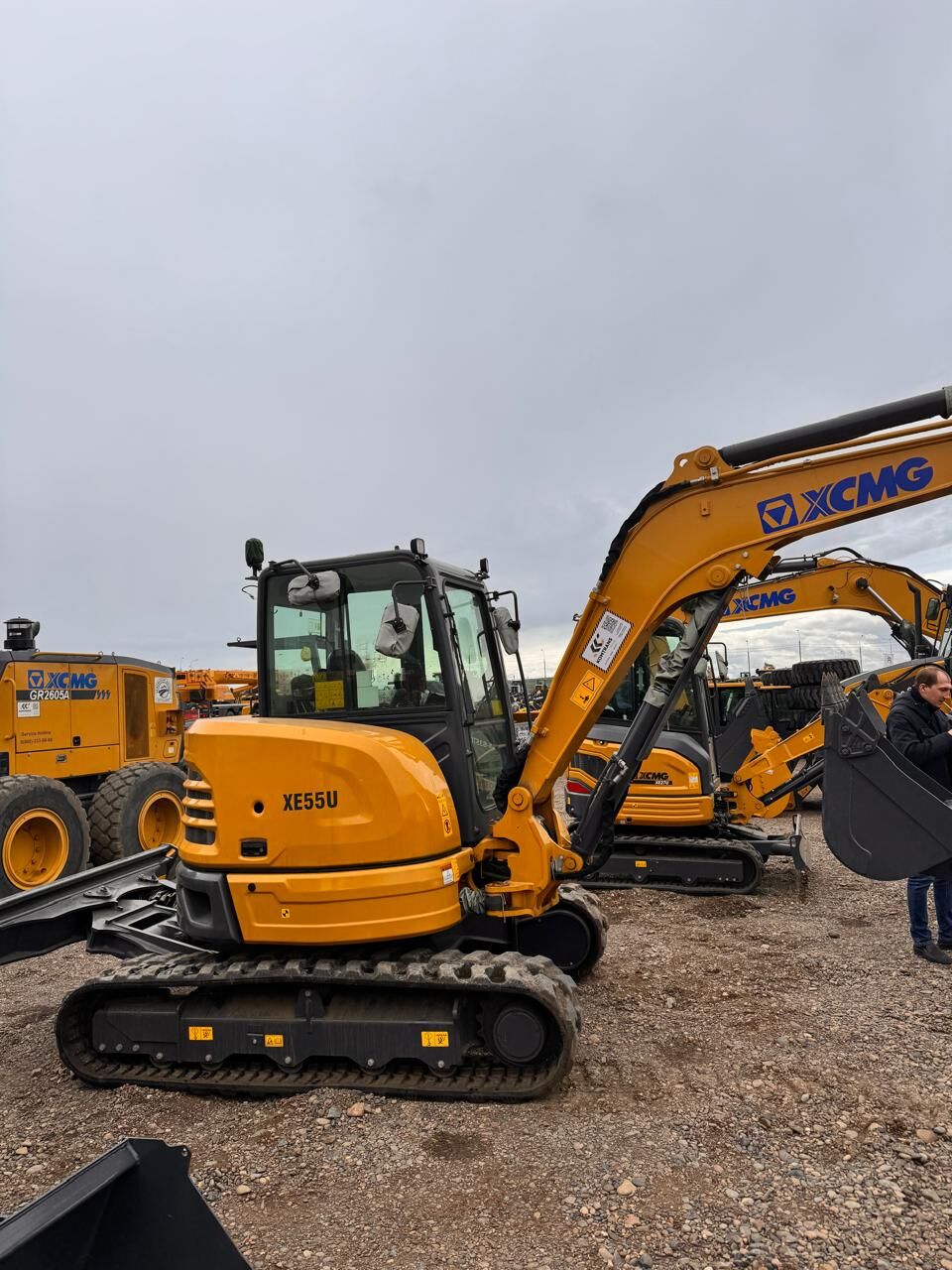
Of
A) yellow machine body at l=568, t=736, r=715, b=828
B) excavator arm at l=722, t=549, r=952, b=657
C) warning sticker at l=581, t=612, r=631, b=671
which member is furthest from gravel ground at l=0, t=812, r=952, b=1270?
excavator arm at l=722, t=549, r=952, b=657

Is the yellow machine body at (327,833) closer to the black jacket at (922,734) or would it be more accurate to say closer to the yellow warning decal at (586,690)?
the yellow warning decal at (586,690)

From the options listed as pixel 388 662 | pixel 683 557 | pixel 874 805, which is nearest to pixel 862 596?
pixel 874 805

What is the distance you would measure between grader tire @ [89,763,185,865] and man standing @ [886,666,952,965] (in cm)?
689

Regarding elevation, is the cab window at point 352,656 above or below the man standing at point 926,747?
above

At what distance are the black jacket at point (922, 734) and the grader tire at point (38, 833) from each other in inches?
298

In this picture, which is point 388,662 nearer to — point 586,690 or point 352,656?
point 352,656

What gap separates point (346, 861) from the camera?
4172 millimetres

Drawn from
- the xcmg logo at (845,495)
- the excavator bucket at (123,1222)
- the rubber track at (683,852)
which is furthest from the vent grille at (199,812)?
the rubber track at (683,852)

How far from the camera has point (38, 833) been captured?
8289 millimetres

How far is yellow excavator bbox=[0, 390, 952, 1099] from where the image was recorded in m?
4.14

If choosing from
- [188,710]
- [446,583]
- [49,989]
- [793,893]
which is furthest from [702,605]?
[188,710]

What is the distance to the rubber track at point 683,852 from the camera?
8102 millimetres

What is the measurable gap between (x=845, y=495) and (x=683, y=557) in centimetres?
87

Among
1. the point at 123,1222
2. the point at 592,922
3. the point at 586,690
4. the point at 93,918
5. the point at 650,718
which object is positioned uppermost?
the point at 586,690
